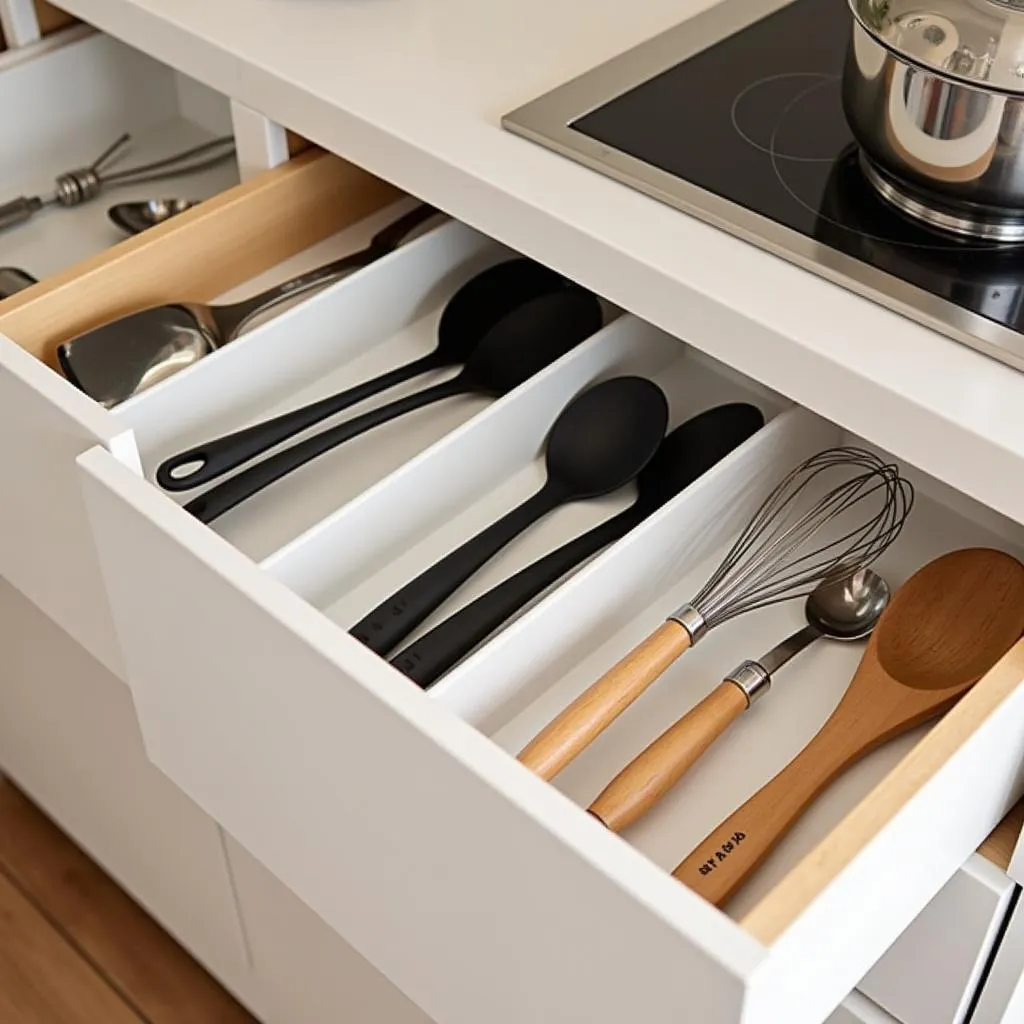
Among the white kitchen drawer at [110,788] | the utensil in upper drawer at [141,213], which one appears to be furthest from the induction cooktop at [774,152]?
the white kitchen drawer at [110,788]

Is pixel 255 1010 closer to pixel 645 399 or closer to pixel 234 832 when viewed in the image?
pixel 234 832

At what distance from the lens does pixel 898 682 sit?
0.72 metres

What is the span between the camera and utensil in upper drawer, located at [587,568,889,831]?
676 millimetres

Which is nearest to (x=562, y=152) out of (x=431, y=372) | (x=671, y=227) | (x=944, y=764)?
(x=671, y=227)

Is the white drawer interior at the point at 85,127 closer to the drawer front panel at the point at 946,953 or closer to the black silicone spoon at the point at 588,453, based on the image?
the black silicone spoon at the point at 588,453

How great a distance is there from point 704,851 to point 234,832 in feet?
1.02

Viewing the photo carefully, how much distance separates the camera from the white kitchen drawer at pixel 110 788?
1.08m

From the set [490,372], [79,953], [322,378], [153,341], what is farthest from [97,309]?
[79,953]

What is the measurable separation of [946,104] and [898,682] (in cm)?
28

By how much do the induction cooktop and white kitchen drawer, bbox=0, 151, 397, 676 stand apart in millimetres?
217

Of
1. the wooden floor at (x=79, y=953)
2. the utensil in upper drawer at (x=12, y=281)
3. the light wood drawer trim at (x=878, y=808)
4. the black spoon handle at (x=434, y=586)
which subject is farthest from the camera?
the wooden floor at (x=79, y=953)

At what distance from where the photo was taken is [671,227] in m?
0.76

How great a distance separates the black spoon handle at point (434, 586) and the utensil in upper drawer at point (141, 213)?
431mm

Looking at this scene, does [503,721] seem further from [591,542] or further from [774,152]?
[774,152]
